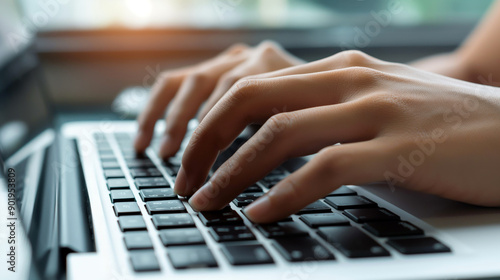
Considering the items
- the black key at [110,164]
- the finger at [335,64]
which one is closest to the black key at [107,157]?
the black key at [110,164]

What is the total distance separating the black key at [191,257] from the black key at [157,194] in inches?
5.1

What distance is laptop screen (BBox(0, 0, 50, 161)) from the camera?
709mm

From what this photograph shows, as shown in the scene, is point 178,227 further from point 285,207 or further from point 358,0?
point 358,0

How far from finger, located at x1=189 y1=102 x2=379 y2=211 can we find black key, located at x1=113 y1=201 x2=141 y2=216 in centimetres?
5

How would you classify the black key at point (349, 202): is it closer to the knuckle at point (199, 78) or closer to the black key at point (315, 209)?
the black key at point (315, 209)

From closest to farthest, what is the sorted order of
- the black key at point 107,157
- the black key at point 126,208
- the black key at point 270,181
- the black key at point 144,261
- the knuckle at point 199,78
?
the black key at point 144,261
the black key at point 126,208
the black key at point 270,181
the black key at point 107,157
the knuckle at point 199,78

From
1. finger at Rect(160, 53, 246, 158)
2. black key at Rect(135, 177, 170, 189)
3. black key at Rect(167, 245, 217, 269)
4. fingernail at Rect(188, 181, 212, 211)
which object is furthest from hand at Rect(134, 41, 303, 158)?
black key at Rect(167, 245, 217, 269)

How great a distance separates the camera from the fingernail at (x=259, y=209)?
42 centimetres

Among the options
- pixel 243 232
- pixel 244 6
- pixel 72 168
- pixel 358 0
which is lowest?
A: pixel 243 232

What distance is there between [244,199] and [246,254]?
0.45 ft

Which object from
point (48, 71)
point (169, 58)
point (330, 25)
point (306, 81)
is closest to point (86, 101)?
point (48, 71)

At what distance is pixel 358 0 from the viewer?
1.46m

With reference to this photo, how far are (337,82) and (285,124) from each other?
0.08m

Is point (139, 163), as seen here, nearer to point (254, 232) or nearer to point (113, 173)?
point (113, 173)
